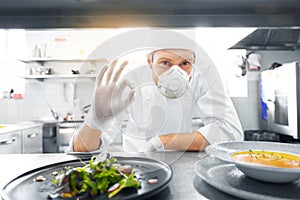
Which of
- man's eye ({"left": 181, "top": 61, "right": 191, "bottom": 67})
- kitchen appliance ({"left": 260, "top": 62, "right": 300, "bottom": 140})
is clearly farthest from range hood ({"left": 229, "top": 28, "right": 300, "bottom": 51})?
man's eye ({"left": 181, "top": 61, "right": 191, "bottom": 67})

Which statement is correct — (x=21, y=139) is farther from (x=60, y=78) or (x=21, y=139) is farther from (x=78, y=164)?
(x=78, y=164)

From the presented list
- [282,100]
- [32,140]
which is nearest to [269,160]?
[282,100]

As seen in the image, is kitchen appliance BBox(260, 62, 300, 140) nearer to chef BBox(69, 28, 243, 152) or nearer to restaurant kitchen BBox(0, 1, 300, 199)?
restaurant kitchen BBox(0, 1, 300, 199)

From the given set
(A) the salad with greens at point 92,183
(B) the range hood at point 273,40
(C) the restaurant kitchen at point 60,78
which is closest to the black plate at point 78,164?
(A) the salad with greens at point 92,183

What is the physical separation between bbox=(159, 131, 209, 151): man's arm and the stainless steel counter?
0.08ft

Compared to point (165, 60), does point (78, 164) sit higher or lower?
lower

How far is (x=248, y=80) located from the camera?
2.47m

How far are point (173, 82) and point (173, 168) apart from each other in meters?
0.20

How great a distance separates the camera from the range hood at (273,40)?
186 centimetres

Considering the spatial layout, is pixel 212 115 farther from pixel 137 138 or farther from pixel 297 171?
pixel 297 171

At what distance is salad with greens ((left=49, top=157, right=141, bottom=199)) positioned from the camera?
12.8 inches

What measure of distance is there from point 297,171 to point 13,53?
2980 mm

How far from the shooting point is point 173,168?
516 millimetres

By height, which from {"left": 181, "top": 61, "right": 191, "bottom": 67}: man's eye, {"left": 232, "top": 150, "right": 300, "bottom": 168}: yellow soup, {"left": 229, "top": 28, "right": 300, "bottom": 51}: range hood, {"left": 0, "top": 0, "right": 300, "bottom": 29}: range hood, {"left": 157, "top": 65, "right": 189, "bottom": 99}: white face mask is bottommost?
{"left": 232, "top": 150, "right": 300, "bottom": 168}: yellow soup
